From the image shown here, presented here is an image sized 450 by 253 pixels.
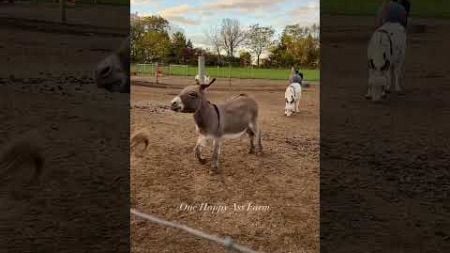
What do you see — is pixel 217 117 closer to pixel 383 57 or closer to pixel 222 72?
pixel 222 72

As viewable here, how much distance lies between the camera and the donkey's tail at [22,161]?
2406 millimetres

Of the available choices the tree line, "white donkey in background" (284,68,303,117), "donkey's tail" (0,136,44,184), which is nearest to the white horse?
"white donkey in background" (284,68,303,117)

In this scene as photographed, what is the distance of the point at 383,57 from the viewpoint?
9.84 ft

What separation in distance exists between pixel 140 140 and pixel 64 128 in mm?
610

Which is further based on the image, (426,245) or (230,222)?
(426,245)

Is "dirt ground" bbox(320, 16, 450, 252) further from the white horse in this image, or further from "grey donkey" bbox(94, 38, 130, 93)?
"grey donkey" bbox(94, 38, 130, 93)

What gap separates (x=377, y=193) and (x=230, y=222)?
854 mm

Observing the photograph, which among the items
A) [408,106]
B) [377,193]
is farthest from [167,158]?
[408,106]

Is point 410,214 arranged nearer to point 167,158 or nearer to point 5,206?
point 167,158

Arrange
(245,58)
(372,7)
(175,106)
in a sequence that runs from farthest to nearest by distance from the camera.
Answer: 1. (372,7)
2. (245,58)
3. (175,106)

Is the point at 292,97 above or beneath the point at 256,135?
above

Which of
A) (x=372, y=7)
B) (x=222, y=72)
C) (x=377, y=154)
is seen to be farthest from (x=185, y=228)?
(x=372, y=7)

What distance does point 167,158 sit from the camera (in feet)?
7.55

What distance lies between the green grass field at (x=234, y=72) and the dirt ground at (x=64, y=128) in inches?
6.9
